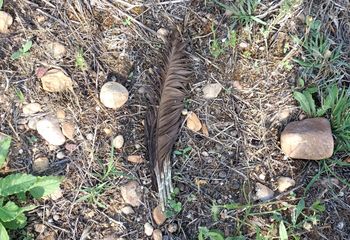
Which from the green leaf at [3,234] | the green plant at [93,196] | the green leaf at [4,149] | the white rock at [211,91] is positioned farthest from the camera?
the white rock at [211,91]

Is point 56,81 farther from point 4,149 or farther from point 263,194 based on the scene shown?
point 263,194

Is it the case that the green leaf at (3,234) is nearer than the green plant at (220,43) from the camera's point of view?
Yes

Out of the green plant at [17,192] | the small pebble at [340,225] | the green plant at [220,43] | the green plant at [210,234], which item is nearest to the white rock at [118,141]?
the green plant at [17,192]

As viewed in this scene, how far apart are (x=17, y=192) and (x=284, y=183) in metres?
1.22

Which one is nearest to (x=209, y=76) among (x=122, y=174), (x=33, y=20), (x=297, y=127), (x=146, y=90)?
(x=146, y=90)

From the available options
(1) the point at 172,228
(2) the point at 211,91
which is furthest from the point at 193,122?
(1) the point at 172,228

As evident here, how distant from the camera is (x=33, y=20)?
8.11 feet

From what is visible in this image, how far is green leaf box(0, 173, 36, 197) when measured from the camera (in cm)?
216

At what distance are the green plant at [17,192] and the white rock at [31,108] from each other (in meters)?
0.17

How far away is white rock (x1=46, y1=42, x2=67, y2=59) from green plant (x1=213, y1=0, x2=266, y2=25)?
821mm

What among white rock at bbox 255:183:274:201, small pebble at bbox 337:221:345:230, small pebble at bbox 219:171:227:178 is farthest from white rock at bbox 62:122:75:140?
small pebble at bbox 337:221:345:230

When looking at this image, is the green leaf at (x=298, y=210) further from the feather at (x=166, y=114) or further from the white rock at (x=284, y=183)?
the feather at (x=166, y=114)

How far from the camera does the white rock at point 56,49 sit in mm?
2445

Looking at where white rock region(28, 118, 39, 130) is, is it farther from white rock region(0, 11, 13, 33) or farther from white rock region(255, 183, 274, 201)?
white rock region(255, 183, 274, 201)
